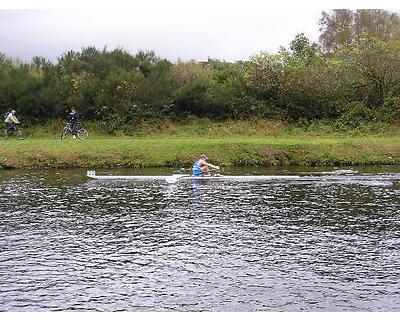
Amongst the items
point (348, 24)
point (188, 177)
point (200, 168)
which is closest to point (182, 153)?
point (200, 168)

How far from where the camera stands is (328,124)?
5125cm

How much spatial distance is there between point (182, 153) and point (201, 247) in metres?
21.9

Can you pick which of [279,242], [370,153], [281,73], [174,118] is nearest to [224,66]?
[281,73]

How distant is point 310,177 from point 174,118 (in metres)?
23.5

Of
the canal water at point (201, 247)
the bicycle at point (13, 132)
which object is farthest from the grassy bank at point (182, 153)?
the canal water at point (201, 247)

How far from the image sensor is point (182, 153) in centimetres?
3869

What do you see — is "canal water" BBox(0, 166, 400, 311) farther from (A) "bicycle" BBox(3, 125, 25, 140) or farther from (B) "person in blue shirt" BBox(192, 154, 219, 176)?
(A) "bicycle" BBox(3, 125, 25, 140)

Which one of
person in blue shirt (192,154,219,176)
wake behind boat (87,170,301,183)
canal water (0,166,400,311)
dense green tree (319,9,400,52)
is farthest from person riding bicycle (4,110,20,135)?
dense green tree (319,9,400,52)

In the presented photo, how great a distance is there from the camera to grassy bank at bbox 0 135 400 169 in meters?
37.8

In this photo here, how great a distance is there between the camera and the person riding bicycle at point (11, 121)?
44.2 m

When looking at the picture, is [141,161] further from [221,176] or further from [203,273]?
[203,273]

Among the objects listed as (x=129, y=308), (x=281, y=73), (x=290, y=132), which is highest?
(x=281, y=73)

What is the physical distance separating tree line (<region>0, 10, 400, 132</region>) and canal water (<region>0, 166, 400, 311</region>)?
24058mm

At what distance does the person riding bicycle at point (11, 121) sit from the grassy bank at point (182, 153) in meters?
3.89
